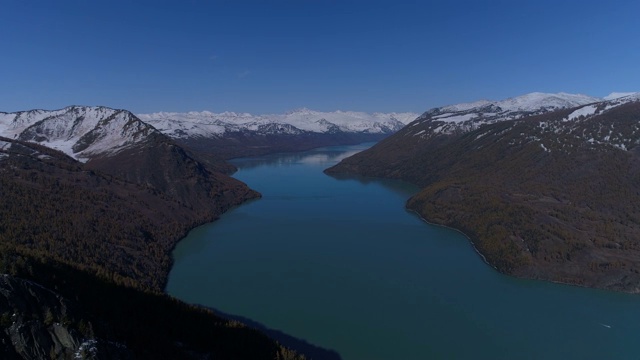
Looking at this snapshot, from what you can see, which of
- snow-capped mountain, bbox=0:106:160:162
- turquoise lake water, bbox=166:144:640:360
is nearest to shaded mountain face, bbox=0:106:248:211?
snow-capped mountain, bbox=0:106:160:162

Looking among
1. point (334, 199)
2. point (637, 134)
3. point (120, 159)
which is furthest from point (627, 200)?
point (120, 159)

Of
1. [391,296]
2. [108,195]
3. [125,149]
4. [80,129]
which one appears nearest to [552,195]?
[391,296]

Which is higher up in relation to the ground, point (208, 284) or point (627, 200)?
point (627, 200)

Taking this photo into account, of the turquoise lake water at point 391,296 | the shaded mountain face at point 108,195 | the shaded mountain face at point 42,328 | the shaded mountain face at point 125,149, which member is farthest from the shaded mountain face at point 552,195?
the shaded mountain face at point 42,328

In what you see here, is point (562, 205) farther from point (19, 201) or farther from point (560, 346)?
point (19, 201)

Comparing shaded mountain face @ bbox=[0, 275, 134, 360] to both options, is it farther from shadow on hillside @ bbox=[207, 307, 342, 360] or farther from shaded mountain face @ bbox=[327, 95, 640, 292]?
shaded mountain face @ bbox=[327, 95, 640, 292]

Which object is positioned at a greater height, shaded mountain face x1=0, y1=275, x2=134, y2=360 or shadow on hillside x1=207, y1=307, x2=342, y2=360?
shaded mountain face x1=0, y1=275, x2=134, y2=360

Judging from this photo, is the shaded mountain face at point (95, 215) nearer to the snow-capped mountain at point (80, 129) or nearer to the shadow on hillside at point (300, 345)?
the shadow on hillside at point (300, 345)

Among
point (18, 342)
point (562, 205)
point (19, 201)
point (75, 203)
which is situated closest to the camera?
point (18, 342)
